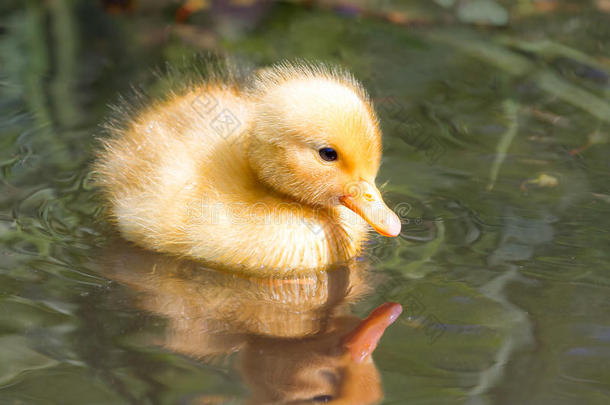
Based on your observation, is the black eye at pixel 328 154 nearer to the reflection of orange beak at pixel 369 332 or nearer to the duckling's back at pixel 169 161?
the duckling's back at pixel 169 161

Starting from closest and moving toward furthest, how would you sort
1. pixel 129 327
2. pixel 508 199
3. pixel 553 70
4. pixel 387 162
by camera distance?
pixel 129 327, pixel 508 199, pixel 387 162, pixel 553 70

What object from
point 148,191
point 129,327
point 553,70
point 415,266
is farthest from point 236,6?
point 129,327

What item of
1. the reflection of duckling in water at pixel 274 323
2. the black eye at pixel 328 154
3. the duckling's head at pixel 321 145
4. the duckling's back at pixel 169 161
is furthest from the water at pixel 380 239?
the black eye at pixel 328 154

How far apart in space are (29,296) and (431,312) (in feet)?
3.66

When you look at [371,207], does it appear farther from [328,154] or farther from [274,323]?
[274,323]

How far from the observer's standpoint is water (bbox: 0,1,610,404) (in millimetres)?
2195

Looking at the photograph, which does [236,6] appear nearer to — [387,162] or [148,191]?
[387,162]

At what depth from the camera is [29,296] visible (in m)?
2.48

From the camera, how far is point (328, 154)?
2654mm

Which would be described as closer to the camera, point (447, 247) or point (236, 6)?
point (447, 247)

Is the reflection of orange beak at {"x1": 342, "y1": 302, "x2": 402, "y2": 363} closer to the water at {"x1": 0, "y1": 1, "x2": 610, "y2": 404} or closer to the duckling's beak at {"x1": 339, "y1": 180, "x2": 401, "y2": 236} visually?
the water at {"x1": 0, "y1": 1, "x2": 610, "y2": 404}

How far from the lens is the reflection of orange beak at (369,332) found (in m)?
2.29

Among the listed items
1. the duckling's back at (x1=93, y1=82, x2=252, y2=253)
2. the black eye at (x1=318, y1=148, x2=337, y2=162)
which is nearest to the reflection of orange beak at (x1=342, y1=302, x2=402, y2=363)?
the black eye at (x1=318, y1=148, x2=337, y2=162)

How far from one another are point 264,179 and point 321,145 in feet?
0.79
